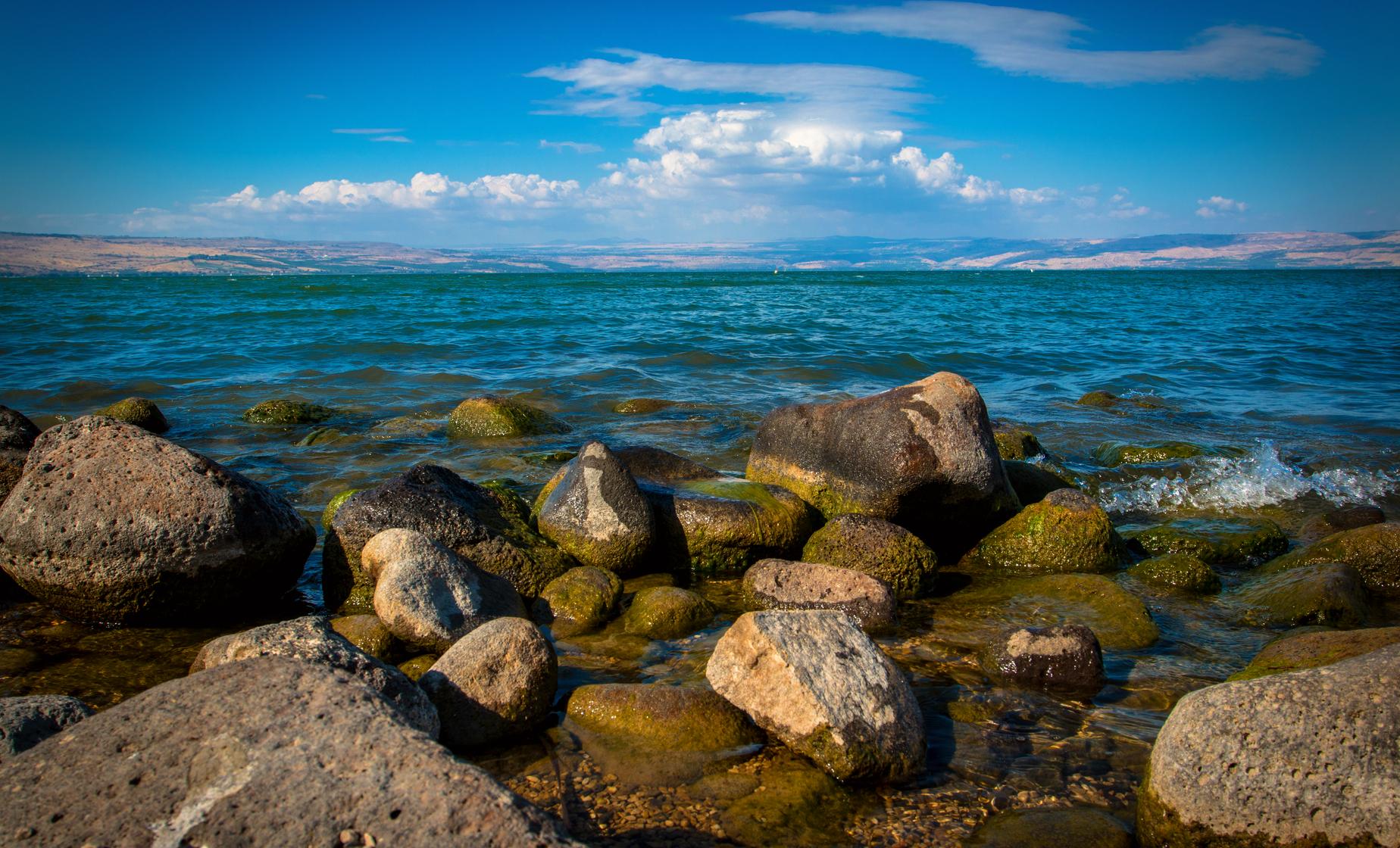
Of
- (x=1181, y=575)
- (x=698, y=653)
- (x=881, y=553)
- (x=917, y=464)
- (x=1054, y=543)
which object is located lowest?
(x=698, y=653)

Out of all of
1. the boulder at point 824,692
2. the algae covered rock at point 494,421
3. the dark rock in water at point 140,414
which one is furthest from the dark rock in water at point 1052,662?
the dark rock in water at point 140,414

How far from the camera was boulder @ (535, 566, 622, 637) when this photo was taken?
579 centimetres

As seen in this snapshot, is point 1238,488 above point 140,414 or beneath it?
beneath

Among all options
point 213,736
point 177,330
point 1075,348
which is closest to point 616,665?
point 213,736

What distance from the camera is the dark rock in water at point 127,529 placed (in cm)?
543

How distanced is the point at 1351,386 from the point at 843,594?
1641cm

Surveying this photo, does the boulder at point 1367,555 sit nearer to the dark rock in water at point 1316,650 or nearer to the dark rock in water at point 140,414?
the dark rock in water at point 1316,650

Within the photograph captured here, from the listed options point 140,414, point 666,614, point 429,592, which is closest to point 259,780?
point 429,592

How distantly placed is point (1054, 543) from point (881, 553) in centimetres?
173

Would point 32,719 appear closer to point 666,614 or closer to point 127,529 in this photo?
point 127,529

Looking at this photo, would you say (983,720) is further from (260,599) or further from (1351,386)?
(1351,386)

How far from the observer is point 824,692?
405 cm

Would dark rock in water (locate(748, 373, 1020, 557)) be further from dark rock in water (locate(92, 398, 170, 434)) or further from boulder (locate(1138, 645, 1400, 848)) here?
dark rock in water (locate(92, 398, 170, 434))

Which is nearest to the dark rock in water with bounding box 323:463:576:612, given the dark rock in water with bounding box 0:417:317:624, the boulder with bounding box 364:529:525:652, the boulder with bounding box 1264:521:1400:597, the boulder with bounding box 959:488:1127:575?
the boulder with bounding box 364:529:525:652
